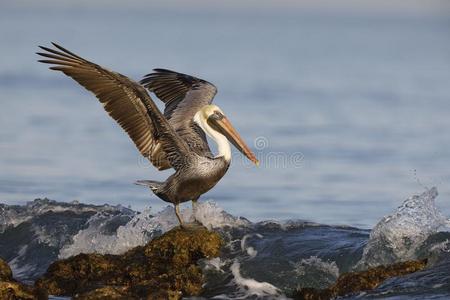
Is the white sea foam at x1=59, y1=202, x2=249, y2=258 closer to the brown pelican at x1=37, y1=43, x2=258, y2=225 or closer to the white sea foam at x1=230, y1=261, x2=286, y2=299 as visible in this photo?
the brown pelican at x1=37, y1=43, x2=258, y2=225

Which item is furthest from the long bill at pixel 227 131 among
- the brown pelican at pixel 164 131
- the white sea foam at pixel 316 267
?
the white sea foam at pixel 316 267

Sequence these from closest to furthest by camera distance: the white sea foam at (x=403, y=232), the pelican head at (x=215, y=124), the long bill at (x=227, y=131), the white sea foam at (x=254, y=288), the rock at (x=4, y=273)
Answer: the rock at (x=4, y=273) < the white sea foam at (x=254, y=288) < the white sea foam at (x=403, y=232) < the pelican head at (x=215, y=124) < the long bill at (x=227, y=131)

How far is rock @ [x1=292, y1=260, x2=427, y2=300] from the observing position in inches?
315

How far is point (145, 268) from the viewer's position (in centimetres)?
A: 837

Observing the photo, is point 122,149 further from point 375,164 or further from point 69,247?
point 69,247

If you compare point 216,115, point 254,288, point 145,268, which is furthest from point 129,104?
point 254,288

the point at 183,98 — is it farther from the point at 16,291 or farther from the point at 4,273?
the point at 16,291

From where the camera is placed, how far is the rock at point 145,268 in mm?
8273

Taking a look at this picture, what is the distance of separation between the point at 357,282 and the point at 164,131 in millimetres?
2182

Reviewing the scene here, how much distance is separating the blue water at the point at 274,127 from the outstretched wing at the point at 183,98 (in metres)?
1.89

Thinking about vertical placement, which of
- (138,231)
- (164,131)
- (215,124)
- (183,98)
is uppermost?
(183,98)

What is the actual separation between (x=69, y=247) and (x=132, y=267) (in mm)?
1875

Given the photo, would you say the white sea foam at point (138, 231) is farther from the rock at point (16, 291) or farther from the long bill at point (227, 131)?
the rock at point (16, 291)

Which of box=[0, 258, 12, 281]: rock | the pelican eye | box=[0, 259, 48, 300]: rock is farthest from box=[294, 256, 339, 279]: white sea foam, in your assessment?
box=[0, 258, 12, 281]: rock
